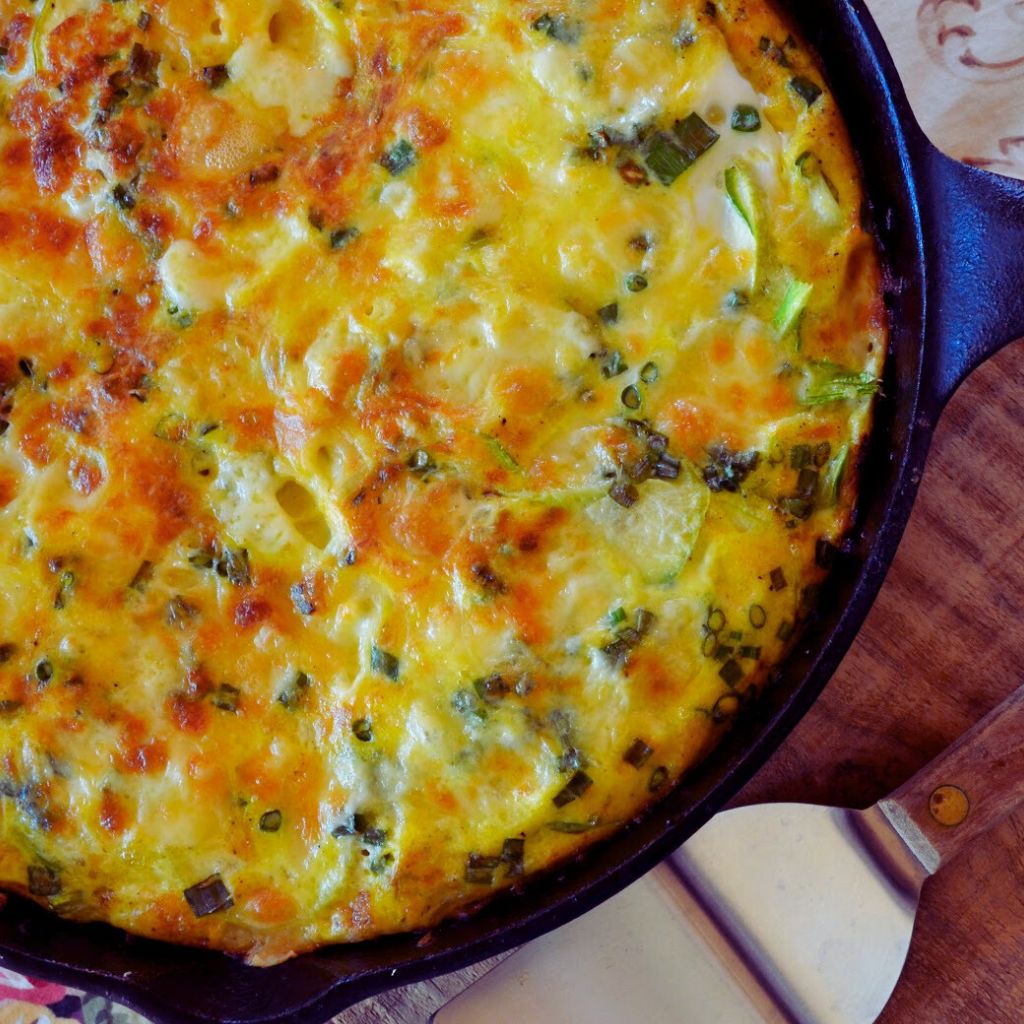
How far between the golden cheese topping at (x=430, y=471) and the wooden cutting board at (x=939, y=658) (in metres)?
0.55

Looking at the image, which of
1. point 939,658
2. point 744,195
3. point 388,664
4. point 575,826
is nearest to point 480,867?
point 575,826

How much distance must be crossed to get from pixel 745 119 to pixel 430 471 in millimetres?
891

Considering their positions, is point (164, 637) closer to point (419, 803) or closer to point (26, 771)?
point (26, 771)

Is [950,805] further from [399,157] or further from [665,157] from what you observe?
[399,157]

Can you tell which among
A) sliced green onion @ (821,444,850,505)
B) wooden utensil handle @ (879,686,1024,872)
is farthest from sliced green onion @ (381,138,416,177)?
wooden utensil handle @ (879,686,1024,872)

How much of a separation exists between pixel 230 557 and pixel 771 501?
1044 mm

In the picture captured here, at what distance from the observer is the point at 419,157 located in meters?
2.14

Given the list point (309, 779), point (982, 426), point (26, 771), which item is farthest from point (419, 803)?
point (982, 426)

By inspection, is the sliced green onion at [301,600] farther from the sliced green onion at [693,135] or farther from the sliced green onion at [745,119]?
the sliced green onion at [745,119]

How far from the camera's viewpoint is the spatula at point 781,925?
2500 millimetres

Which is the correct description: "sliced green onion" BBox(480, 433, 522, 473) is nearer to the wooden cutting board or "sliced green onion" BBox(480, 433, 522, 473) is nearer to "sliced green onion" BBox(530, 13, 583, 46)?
"sliced green onion" BBox(530, 13, 583, 46)

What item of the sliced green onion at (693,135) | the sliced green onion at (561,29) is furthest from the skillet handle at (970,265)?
the sliced green onion at (561,29)

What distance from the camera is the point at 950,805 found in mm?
2490

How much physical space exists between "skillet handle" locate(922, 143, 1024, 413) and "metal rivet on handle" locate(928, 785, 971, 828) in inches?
38.2
